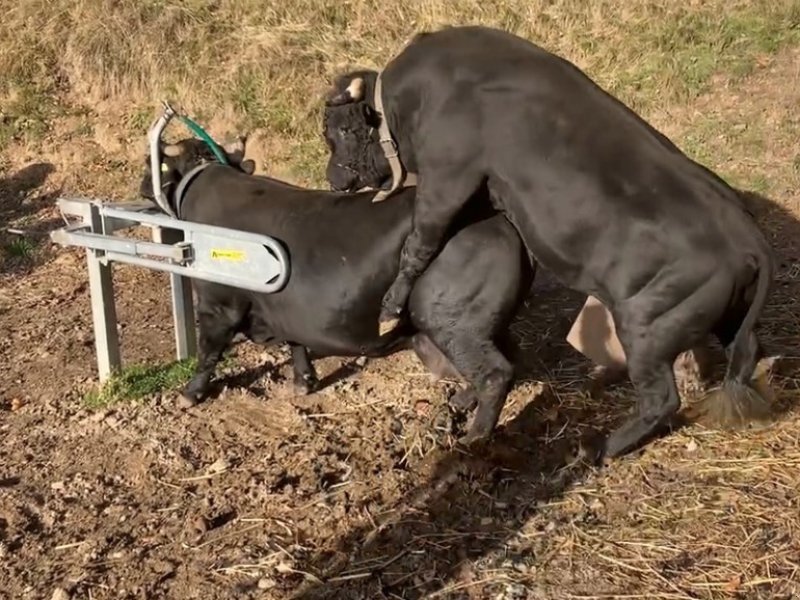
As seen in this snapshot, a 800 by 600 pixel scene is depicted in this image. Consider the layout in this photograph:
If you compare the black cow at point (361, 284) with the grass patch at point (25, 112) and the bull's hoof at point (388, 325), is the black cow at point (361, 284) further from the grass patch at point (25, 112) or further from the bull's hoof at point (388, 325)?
the grass patch at point (25, 112)

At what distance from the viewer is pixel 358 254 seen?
192 inches

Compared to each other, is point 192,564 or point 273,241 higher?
point 273,241

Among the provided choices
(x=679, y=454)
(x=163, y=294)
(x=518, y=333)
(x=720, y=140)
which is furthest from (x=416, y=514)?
(x=720, y=140)

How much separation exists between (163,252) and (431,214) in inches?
57.7

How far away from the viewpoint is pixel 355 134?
5117 millimetres

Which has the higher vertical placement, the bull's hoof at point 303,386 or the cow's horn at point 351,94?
the cow's horn at point 351,94

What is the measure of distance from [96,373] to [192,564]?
2.11 meters

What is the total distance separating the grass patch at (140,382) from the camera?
557 centimetres

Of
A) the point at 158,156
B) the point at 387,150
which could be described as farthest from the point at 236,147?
the point at 387,150

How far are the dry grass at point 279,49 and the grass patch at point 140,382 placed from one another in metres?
3.67

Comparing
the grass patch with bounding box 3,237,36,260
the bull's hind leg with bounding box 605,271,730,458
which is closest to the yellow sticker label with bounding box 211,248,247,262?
the bull's hind leg with bounding box 605,271,730,458

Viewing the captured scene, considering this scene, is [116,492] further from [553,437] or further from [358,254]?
[553,437]

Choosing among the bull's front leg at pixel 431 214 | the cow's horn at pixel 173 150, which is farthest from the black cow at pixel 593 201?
the cow's horn at pixel 173 150

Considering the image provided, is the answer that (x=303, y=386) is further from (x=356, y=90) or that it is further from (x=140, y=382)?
(x=356, y=90)
